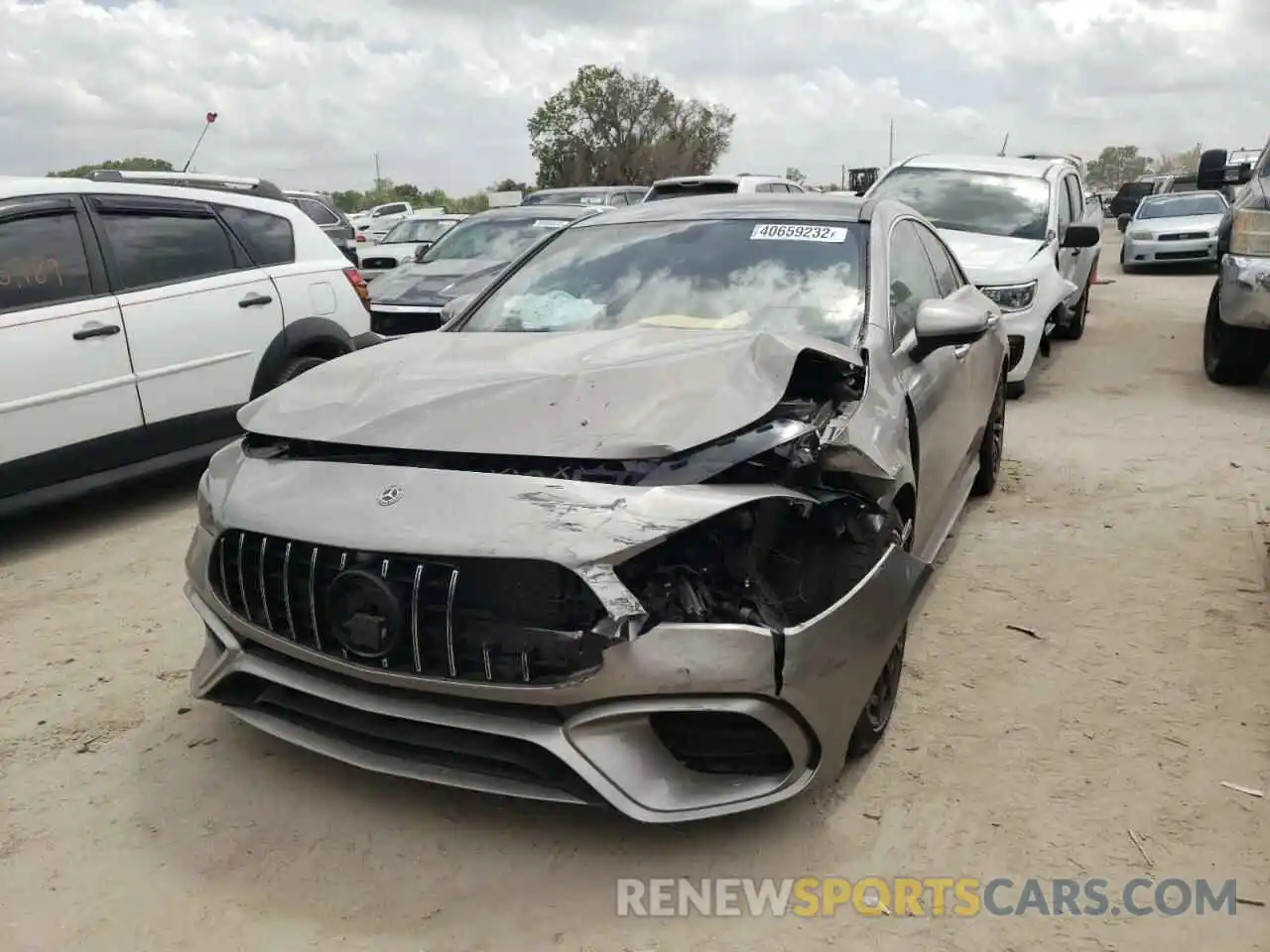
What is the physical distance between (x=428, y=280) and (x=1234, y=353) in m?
6.52

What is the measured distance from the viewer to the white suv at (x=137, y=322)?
4656 millimetres

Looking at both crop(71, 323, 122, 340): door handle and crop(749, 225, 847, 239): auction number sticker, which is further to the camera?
crop(71, 323, 122, 340): door handle

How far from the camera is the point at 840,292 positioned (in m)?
3.44

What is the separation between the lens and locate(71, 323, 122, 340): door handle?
15.8 ft

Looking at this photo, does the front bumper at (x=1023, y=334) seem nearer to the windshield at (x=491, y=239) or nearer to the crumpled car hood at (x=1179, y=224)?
the windshield at (x=491, y=239)

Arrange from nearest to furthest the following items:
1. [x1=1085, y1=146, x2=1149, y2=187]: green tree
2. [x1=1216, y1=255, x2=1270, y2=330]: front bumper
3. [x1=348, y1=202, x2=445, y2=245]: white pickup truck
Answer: [x1=1216, y1=255, x2=1270, y2=330]: front bumper, [x1=348, y1=202, x2=445, y2=245]: white pickup truck, [x1=1085, y1=146, x2=1149, y2=187]: green tree

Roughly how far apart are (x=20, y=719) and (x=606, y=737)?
85.2 inches

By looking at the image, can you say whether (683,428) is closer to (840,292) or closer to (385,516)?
(385,516)

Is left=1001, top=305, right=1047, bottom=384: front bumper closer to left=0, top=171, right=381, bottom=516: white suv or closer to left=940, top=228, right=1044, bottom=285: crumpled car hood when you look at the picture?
left=940, top=228, right=1044, bottom=285: crumpled car hood

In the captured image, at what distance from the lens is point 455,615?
91.2 inches

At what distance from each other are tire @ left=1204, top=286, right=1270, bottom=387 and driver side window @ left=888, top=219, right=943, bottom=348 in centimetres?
429

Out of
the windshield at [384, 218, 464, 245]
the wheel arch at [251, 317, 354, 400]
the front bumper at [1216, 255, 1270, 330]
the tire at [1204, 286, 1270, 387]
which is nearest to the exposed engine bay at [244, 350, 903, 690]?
the wheel arch at [251, 317, 354, 400]

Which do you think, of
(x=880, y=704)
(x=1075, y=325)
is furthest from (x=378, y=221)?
(x=880, y=704)

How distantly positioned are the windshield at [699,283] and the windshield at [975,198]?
4.79 m
